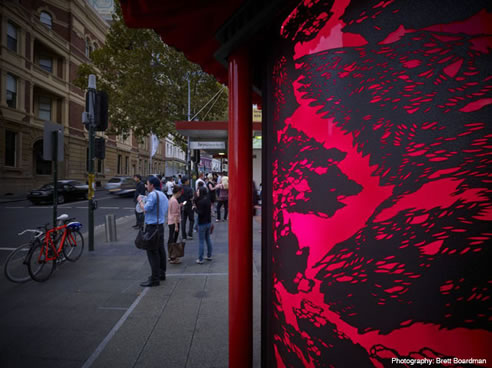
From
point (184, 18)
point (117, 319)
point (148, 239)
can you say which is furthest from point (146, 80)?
point (184, 18)

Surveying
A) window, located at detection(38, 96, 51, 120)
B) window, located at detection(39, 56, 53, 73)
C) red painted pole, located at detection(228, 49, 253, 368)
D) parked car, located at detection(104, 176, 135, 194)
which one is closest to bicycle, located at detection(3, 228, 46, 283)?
red painted pole, located at detection(228, 49, 253, 368)

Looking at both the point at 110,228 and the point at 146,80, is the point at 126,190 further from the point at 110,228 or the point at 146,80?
the point at 110,228

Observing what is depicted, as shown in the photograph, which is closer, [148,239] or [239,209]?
[239,209]

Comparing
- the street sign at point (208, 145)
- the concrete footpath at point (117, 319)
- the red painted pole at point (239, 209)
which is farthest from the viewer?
the street sign at point (208, 145)

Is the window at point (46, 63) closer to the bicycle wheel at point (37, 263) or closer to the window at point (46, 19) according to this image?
the window at point (46, 19)

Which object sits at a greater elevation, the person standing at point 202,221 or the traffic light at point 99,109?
the traffic light at point 99,109

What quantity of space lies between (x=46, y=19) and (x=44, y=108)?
29.5ft

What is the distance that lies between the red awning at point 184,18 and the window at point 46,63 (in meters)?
32.5

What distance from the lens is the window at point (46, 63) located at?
26070 mm

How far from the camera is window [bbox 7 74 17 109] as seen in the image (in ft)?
69.7

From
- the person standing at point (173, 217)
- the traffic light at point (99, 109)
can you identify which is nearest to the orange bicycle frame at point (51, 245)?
the person standing at point (173, 217)

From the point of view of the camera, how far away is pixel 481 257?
1.02 metres

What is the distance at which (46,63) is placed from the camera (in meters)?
26.4

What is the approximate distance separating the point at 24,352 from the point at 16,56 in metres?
27.8
